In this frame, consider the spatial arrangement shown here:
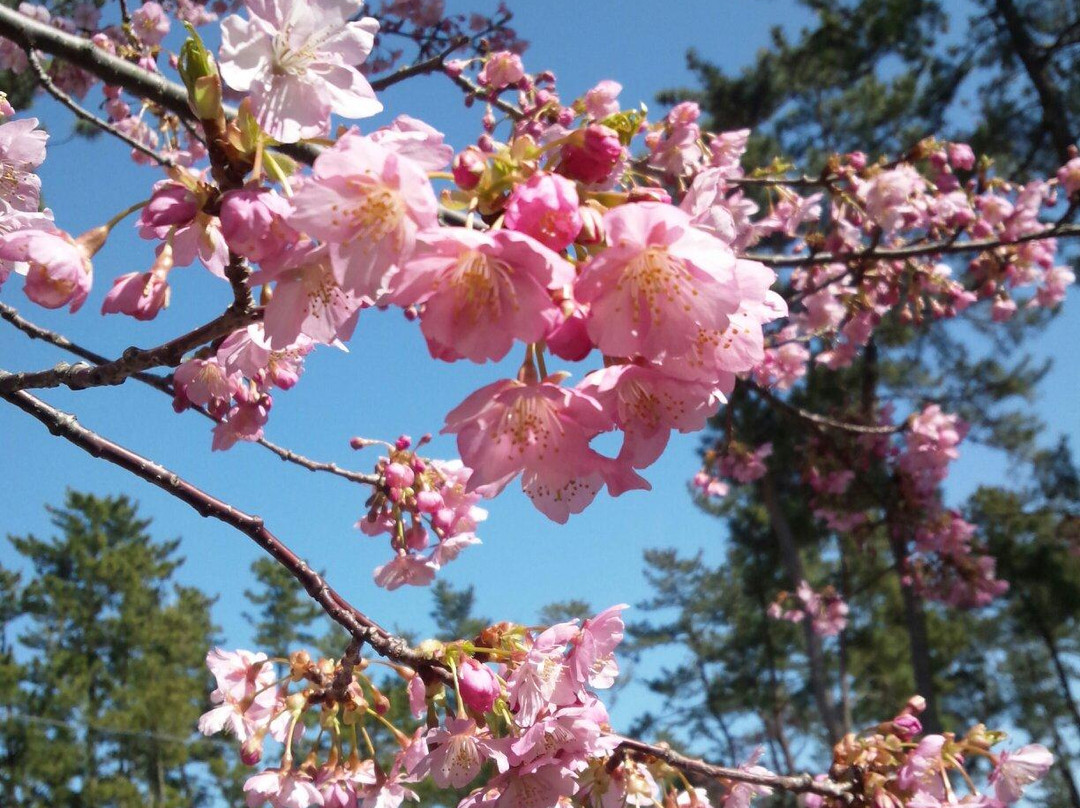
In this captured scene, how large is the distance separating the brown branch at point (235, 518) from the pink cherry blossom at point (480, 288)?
782mm

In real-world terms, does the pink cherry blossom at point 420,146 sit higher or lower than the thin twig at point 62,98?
lower

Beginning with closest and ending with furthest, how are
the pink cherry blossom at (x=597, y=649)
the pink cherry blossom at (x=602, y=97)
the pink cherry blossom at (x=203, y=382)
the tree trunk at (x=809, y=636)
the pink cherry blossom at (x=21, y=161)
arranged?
the pink cherry blossom at (x=597, y=649) → the pink cherry blossom at (x=21, y=161) → the pink cherry blossom at (x=203, y=382) → the pink cherry blossom at (x=602, y=97) → the tree trunk at (x=809, y=636)

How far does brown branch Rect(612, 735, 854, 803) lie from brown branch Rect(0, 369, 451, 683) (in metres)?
0.54

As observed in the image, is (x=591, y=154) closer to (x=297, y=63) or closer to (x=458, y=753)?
(x=297, y=63)

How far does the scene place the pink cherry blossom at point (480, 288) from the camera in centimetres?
75

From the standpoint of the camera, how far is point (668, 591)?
17750mm

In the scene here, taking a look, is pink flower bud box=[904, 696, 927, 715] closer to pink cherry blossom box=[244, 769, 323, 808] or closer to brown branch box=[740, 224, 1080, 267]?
brown branch box=[740, 224, 1080, 267]

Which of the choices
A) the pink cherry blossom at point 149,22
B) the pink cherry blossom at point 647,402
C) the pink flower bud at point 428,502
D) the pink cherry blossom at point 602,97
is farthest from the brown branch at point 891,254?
the pink cherry blossom at point 149,22

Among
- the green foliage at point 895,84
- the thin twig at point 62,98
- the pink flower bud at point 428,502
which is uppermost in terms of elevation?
the green foliage at point 895,84

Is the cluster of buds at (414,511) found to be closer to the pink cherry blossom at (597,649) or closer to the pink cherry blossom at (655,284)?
the pink cherry blossom at (597,649)

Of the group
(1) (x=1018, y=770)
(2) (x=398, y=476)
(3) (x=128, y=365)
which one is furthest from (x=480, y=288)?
(1) (x=1018, y=770)

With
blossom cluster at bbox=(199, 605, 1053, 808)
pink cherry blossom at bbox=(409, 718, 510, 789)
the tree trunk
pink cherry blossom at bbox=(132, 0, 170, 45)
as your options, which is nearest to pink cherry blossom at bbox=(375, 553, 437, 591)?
blossom cluster at bbox=(199, 605, 1053, 808)

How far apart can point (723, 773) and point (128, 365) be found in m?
1.62

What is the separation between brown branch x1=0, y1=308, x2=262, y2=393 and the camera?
106 centimetres
